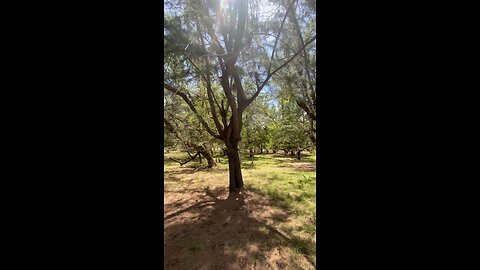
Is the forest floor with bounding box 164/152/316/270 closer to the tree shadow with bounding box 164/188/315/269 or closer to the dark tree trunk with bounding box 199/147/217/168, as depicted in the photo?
the tree shadow with bounding box 164/188/315/269

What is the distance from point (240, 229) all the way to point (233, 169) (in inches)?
117

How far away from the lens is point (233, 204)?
5.66m

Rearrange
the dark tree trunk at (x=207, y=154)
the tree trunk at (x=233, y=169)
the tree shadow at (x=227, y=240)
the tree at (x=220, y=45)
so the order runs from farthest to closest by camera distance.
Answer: the dark tree trunk at (x=207, y=154) < the tree trunk at (x=233, y=169) < the tree at (x=220, y=45) < the tree shadow at (x=227, y=240)

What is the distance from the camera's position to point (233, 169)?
6.98m

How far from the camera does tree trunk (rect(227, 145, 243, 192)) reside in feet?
22.6

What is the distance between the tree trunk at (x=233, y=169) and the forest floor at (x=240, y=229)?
0.39 meters

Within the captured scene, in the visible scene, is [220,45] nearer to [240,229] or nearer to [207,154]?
[240,229]

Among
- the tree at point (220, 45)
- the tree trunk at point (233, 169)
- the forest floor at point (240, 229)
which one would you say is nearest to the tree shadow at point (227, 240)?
the forest floor at point (240, 229)

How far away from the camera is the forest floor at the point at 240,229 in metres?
3.07

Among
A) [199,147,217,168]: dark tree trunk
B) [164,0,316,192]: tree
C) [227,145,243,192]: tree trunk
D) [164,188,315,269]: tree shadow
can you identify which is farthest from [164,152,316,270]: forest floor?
[164,0,316,192]: tree

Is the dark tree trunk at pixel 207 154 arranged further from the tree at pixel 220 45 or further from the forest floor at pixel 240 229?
the tree at pixel 220 45
